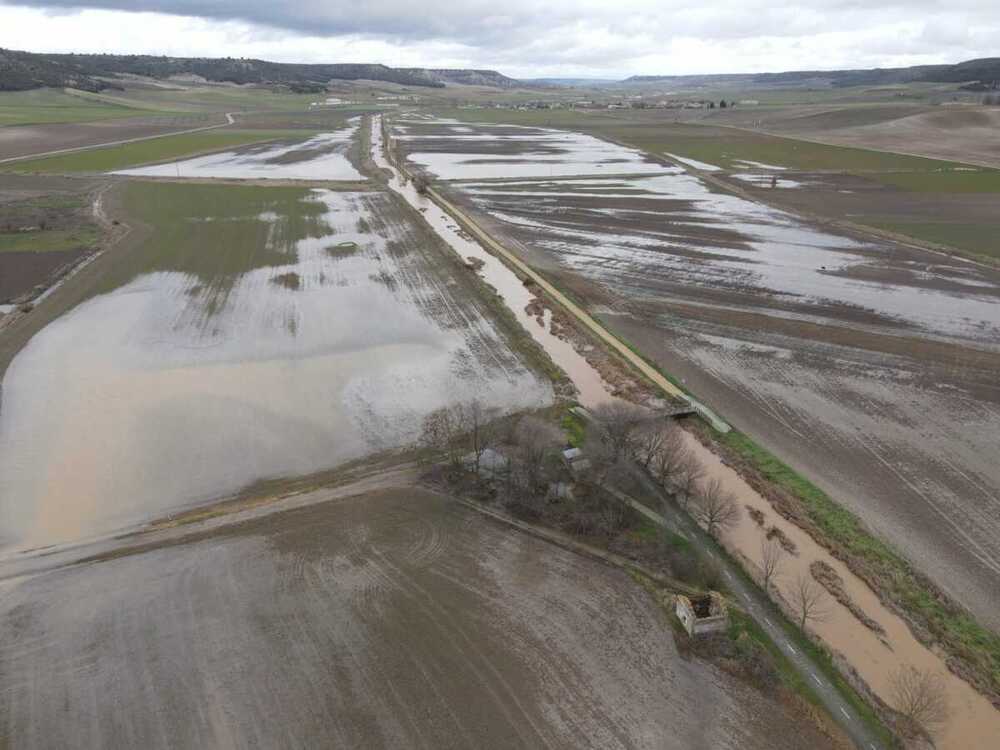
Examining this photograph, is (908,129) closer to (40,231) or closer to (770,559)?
(770,559)

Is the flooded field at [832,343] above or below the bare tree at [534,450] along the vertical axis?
above

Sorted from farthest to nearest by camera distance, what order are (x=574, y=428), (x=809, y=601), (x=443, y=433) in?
(x=574, y=428) < (x=443, y=433) < (x=809, y=601)

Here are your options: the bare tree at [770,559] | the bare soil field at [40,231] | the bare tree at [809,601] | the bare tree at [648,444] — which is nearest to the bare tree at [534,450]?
the bare tree at [648,444]

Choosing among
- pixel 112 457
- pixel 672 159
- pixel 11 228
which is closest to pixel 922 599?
pixel 112 457

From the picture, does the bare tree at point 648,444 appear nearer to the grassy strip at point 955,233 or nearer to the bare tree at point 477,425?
the bare tree at point 477,425

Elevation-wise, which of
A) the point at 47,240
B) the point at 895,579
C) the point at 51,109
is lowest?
the point at 895,579

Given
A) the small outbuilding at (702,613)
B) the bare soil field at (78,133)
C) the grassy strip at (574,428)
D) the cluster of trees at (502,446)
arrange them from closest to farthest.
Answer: the small outbuilding at (702,613) → the cluster of trees at (502,446) → the grassy strip at (574,428) → the bare soil field at (78,133)

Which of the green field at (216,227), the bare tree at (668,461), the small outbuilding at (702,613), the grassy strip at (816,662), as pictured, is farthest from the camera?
the green field at (216,227)

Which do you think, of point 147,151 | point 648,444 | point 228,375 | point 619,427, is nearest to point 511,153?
point 147,151
